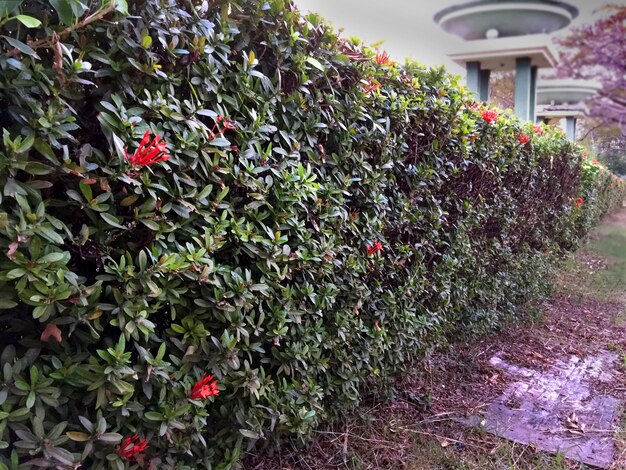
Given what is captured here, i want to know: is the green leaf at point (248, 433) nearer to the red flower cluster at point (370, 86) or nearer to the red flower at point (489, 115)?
the red flower cluster at point (370, 86)

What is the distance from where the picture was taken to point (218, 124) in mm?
1576

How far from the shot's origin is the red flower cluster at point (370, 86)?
2283mm

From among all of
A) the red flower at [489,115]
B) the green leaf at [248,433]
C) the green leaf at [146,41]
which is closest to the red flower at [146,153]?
the green leaf at [146,41]

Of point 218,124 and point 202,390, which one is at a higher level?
point 218,124

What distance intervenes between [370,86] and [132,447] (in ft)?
5.82

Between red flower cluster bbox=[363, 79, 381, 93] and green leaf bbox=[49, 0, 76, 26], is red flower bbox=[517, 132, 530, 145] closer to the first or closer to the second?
red flower cluster bbox=[363, 79, 381, 93]

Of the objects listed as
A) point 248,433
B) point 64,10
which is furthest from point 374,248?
point 64,10

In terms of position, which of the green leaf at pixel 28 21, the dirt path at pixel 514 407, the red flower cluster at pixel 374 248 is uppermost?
the green leaf at pixel 28 21

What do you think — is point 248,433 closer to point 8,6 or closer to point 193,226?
point 193,226

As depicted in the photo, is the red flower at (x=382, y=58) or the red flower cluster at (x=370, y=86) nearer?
the red flower cluster at (x=370, y=86)

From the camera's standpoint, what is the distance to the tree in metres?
1.05

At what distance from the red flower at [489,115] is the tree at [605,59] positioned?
2.36 metres

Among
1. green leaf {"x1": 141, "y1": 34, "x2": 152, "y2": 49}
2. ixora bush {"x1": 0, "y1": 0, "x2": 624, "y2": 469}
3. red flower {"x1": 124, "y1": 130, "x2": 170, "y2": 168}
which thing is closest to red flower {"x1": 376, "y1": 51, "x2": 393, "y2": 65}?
ixora bush {"x1": 0, "y1": 0, "x2": 624, "y2": 469}

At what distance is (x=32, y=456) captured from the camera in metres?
1.24
